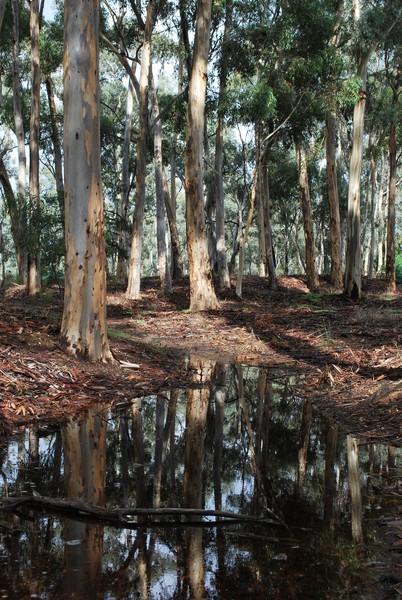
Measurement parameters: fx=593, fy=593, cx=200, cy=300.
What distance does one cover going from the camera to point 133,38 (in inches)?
809

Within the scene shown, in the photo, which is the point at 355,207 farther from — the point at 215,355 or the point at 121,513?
the point at 121,513

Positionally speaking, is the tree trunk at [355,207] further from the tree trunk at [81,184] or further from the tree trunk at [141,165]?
the tree trunk at [81,184]

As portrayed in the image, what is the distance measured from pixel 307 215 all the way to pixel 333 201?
1080 millimetres

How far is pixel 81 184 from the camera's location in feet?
22.5

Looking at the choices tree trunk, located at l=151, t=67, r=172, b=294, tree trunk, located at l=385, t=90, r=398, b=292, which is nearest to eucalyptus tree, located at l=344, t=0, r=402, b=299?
tree trunk, located at l=385, t=90, r=398, b=292

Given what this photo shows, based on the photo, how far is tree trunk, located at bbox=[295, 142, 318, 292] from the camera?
21.8 meters

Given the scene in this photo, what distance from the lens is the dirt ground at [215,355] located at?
5.45 metres

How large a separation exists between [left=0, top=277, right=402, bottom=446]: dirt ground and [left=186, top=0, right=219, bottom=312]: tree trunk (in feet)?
2.53

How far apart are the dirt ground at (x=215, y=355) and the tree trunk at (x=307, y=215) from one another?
584cm

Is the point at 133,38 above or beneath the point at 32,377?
above

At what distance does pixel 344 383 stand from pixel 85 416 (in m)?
3.05

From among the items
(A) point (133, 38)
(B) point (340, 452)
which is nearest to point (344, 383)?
(B) point (340, 452)

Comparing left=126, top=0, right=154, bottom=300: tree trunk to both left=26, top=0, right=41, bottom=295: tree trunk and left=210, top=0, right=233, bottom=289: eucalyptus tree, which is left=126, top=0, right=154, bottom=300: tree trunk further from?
left=26, top=0, right=41, bottom=295: tree trunk

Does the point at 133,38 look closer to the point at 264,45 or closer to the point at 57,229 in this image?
the point at 264,45
